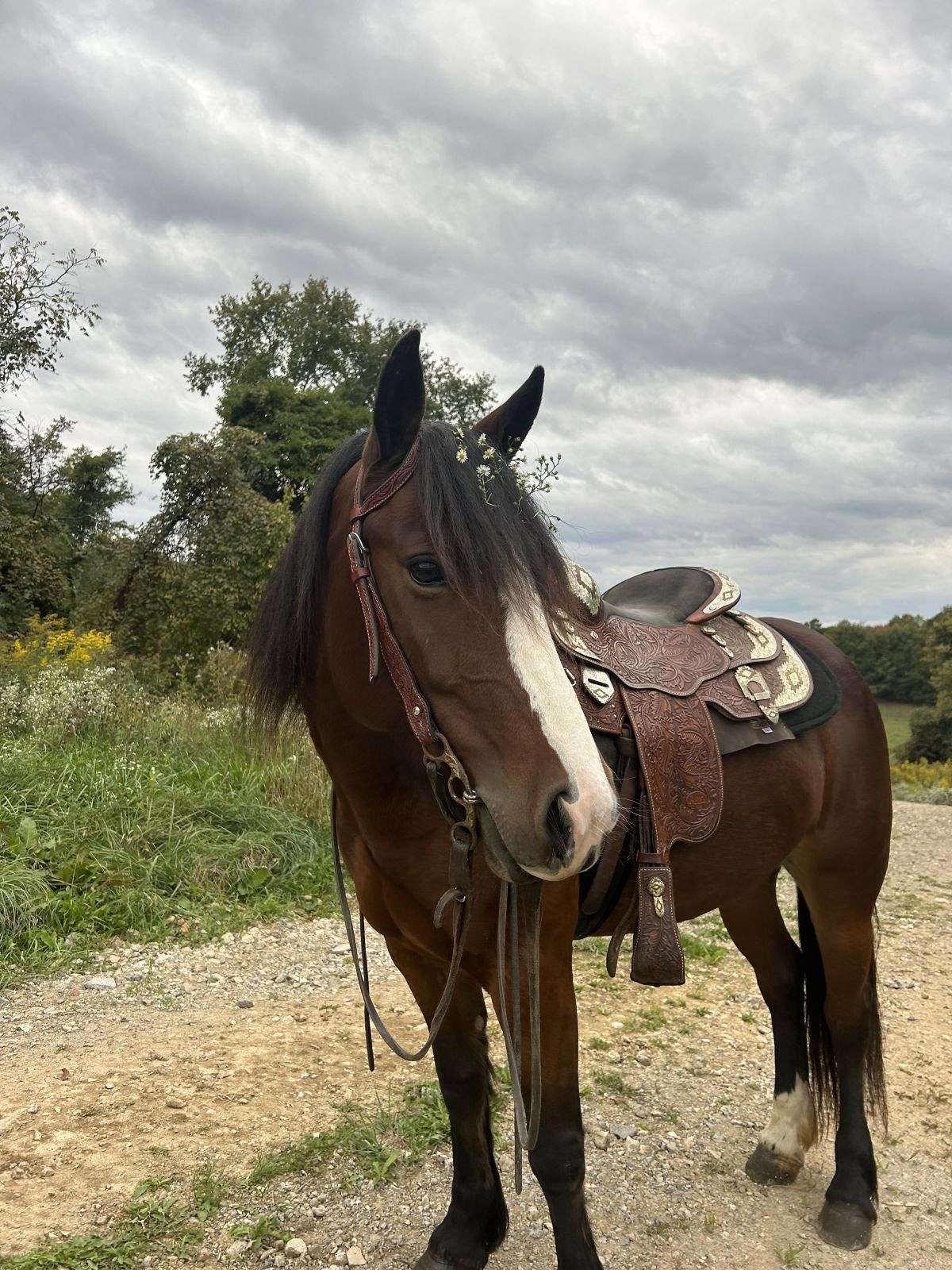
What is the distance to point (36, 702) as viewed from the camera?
7.23 m

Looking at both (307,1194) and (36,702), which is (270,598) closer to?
(307,1194)

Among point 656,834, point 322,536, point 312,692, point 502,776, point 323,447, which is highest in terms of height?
point 323,447

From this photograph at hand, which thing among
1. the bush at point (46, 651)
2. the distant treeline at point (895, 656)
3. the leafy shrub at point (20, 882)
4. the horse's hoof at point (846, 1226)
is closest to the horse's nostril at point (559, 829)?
the horse's hoof at point (846, 1226)

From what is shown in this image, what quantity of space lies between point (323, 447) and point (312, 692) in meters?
22.4

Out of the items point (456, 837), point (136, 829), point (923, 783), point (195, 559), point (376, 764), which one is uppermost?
point (195, 559)

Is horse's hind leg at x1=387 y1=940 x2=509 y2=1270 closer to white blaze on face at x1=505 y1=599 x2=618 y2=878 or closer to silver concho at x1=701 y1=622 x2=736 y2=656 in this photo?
white blaze on face at x1=505 y1=599 x2=618 y2=878

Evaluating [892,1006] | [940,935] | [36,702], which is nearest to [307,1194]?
[892,1006]

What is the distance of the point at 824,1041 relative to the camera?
9.64 feet

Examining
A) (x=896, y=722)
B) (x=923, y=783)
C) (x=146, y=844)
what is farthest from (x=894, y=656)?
(x=146, y=844)

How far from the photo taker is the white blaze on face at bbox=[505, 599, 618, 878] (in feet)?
4.76

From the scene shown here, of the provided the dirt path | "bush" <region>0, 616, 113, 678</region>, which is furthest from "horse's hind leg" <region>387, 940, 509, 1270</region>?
"bush" <region>0, 616, 113, 678</region>

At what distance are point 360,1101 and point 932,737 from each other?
84.1 feet

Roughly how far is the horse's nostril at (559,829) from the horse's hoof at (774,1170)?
219 centimetres

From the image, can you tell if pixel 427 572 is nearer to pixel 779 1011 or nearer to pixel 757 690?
pixel 757 690
